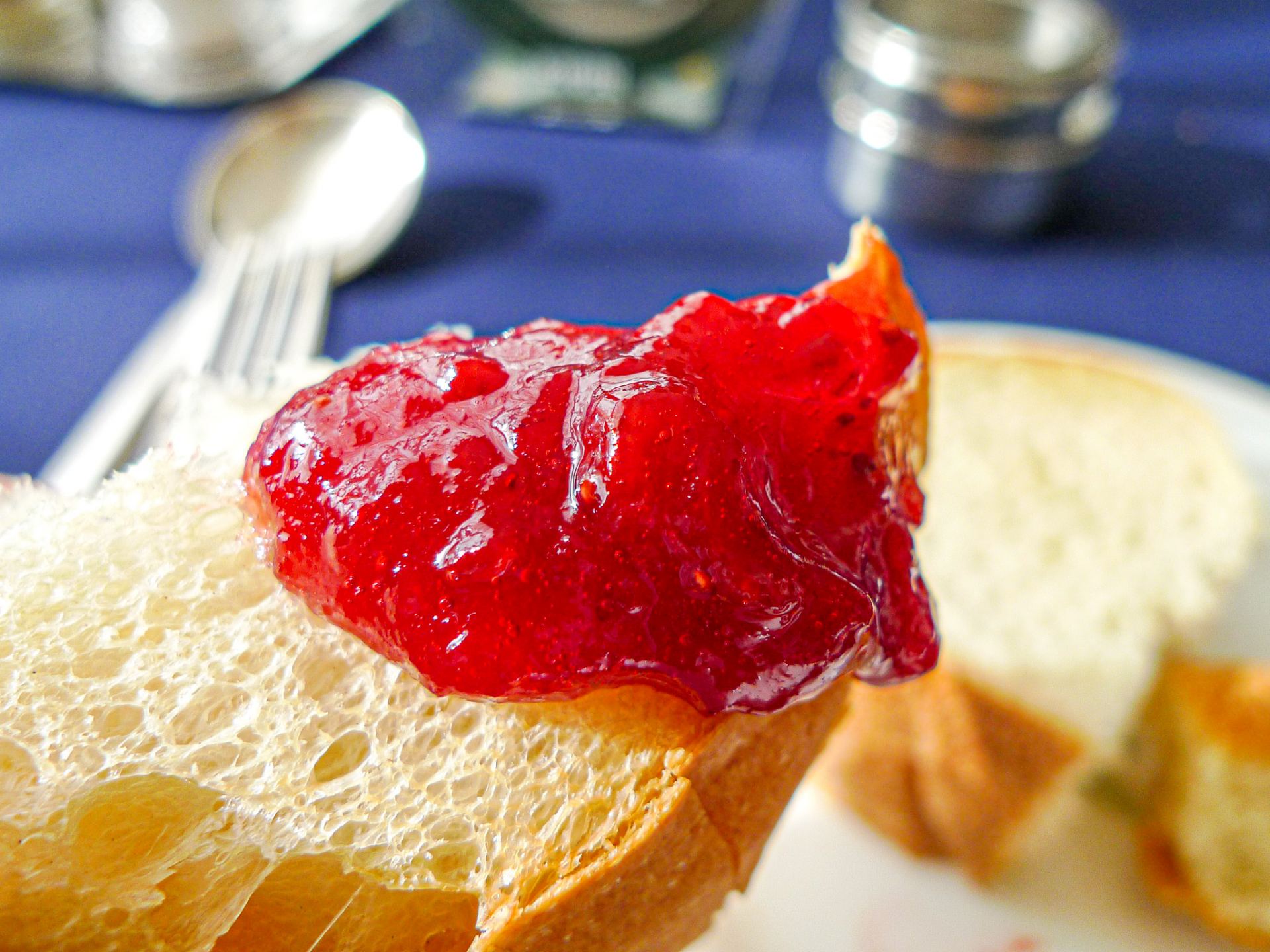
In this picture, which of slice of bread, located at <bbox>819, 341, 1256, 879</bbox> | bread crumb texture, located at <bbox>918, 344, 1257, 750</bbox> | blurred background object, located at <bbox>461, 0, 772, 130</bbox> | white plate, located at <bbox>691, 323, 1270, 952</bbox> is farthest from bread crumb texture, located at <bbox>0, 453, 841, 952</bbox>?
blurred background object, located at <bbox>461, 0, 772, 130</bbox>

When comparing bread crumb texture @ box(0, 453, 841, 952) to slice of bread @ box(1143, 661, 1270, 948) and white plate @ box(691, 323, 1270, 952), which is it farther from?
slice of bread @ box(1143, 661, 1270, 948)

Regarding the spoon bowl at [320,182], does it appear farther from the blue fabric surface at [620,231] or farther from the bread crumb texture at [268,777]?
the bread crumb texture at [268,777]

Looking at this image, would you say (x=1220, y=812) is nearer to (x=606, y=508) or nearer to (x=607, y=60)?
(x=606, y=508)

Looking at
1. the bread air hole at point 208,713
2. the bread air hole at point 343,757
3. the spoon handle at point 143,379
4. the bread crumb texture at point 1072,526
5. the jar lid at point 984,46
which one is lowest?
the bread crumb texture at point 1072,526

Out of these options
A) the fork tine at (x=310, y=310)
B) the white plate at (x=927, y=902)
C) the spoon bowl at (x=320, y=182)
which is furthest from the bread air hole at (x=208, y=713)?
the spoon bowl at (x=320, y=182)

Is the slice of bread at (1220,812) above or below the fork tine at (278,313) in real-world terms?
below

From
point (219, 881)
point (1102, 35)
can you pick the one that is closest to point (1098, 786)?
point (219, 881)
